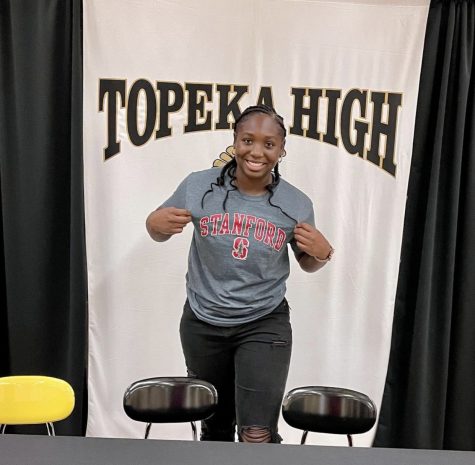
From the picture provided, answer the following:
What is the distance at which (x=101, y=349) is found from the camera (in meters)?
3.28

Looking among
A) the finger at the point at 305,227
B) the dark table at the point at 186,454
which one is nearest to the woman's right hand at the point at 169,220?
the finger at the point at 305,227

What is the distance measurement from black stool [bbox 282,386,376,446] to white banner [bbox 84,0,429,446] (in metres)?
1.11

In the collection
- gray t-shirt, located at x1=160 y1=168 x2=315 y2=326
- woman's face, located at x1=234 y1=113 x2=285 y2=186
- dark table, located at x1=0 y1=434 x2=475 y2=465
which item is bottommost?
dark table, located at x1=0 y1=434 x2=475 y2=465

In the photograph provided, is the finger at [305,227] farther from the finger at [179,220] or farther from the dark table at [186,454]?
the dark table at [186,454]

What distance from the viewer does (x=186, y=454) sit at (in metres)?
1.64

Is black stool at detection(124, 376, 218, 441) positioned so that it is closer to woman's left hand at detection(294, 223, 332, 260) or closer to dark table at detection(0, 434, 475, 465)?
dark table at detection(0, 434, 475, 465)

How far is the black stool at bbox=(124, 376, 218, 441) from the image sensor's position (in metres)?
2.19

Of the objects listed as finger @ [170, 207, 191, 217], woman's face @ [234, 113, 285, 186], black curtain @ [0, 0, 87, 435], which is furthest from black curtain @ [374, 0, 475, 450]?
black curtain @ [0, 0, 87, 435]

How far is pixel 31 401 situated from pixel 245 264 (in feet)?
2.92

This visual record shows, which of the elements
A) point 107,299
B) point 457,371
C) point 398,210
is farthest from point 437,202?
point 107,299

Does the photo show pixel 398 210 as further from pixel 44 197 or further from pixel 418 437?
pixel 44 197

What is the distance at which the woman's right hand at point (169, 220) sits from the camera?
2.51 m

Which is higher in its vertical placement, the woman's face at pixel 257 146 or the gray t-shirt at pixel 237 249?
the woman's face at pixel 257 146

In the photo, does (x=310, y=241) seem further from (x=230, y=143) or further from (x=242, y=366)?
(x=230, y=143)
